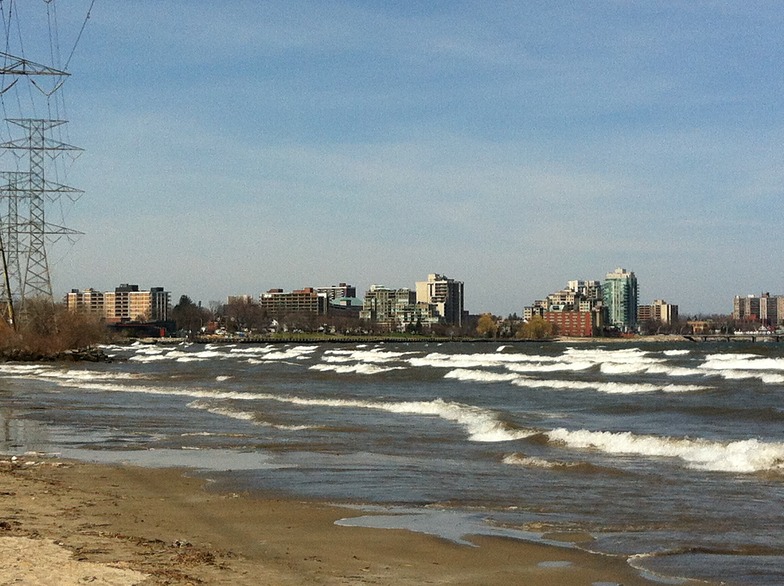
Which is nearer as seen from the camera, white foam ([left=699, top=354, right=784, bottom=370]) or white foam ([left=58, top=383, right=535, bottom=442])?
white foam ([left=58, top=383, right=535, bottom=442])

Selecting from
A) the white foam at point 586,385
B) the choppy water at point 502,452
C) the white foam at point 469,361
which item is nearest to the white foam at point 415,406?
the choppy water at point 502,452

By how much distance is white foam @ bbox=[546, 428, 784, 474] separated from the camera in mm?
18844

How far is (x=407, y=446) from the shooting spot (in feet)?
76.1

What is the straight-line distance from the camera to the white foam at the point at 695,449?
61.8 feet

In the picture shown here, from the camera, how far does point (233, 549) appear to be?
11.0 m

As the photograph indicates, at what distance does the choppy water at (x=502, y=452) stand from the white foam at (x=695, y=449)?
5 centimetres

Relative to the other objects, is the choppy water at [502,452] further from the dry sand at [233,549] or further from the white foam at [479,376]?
the white foam at [479,376]

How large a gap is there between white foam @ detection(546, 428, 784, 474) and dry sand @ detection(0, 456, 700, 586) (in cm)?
895

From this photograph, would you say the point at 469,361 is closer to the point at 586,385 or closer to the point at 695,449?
the point at 586,385

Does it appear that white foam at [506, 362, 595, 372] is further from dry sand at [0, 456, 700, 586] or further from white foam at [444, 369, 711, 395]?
dry sand at [0, 456, 700, 586]

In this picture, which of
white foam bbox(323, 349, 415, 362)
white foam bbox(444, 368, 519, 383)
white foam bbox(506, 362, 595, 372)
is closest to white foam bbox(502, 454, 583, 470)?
white foam bbox(444, 368, 519, 383)

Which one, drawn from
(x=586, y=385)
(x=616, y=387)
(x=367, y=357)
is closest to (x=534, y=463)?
(x=616, y=387)

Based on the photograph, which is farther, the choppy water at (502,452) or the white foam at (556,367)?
the white foam at (556,367)

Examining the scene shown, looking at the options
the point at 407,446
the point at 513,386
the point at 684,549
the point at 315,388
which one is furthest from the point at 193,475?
the point at 513,386
